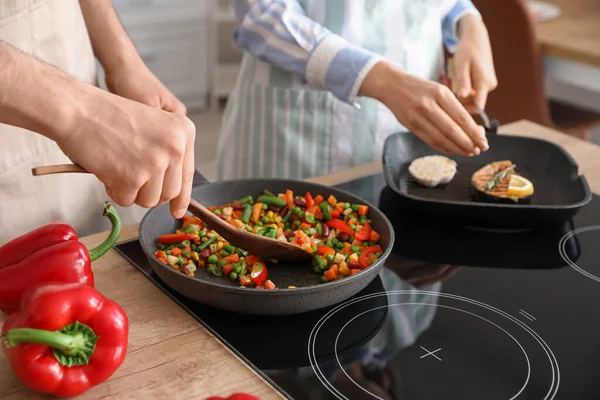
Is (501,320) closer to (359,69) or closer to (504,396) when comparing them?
(504,396)

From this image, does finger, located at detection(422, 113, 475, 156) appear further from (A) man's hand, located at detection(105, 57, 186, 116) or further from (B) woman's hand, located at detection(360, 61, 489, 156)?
(A) man's hand, located at detection(105, 57, 186, 116)

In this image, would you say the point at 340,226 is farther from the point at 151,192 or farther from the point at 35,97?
the point at 35,97

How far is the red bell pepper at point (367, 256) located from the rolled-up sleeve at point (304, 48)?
17.5 inches

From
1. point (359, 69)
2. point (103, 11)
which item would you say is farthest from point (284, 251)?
point (103, 11)

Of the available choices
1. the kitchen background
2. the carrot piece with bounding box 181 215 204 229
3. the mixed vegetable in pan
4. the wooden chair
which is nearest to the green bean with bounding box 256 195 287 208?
the mixed vegetable in pan

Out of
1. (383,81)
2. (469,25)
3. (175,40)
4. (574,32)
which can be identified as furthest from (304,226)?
(175,40)

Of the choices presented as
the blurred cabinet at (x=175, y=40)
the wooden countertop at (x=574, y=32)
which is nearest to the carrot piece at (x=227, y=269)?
the wooden countertop at (x=574, y=32)

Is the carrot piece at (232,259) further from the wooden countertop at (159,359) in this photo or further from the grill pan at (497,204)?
the grill pan at (497,204)

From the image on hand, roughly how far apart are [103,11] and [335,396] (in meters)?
0.93

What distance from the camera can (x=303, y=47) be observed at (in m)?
1.56

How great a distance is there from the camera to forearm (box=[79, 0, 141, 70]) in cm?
143

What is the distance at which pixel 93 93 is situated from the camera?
3.07 ft

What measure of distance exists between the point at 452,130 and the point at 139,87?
61 centimetres

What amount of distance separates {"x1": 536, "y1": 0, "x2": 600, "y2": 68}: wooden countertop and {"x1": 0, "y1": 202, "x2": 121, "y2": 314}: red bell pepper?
224 centimetres
